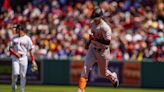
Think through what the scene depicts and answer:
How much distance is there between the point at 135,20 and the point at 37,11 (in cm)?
545

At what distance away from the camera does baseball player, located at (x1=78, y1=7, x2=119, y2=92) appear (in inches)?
562

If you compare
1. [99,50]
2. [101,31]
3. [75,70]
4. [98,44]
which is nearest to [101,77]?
[75,70]

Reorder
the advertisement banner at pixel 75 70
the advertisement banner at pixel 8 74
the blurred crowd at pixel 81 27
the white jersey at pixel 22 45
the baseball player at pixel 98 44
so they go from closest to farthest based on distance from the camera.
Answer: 1. the baseball player at pixel 98 44
2. the white jersey at pixel 22 45
3. the advertisement banner at pixel 75 70
4. the blurred crowd at pixel 81 27
5. the advertisement banner at pixel 8 74

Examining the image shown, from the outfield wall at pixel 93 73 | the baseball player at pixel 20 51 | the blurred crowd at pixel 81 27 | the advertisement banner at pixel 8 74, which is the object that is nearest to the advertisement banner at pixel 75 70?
the outfield wall at pixel 93 73

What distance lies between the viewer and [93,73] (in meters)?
24.0

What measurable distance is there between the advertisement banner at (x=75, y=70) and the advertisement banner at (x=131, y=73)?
78.7 inches

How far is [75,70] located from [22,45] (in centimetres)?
716

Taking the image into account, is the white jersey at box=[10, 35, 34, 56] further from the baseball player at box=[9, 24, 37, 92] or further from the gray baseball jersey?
the gray baseball jersey

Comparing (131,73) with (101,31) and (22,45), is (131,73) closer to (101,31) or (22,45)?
(22,45)

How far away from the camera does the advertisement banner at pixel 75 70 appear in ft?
79.0

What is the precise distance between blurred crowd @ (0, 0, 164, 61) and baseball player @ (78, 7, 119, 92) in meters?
8.23

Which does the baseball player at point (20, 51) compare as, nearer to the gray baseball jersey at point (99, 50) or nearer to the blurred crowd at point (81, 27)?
the gray baseball jersey at point (99, 50)

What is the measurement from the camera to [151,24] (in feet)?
83.3

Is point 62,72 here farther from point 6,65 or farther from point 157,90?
point 157,90
